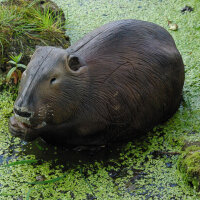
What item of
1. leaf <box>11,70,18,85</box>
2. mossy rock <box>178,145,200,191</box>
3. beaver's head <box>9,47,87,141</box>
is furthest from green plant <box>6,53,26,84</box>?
mossy rock <box>178,145,200,191</box>

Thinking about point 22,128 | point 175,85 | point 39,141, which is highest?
point 175,85

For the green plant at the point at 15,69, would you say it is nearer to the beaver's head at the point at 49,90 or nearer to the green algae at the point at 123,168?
the green algae at the point at 123,168

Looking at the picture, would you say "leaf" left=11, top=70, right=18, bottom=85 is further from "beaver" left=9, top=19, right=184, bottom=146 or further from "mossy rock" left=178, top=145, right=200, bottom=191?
"mossy rock" left=178, top=145, right=200, bottom=191

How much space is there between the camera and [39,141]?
12.4ft

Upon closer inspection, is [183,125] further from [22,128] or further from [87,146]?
[22,128]

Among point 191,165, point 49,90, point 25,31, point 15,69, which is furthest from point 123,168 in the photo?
point 25,31

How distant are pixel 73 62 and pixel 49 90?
30 centimetres

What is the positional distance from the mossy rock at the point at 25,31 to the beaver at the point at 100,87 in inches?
44.6

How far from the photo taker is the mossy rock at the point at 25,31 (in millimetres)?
4453

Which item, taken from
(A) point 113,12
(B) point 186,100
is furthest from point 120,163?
(A) point 113,12

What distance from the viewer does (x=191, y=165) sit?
3211 millimetres

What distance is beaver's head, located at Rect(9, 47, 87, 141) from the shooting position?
10.1 feet

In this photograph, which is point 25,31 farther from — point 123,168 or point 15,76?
point 123,168

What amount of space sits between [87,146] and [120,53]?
819 mm
